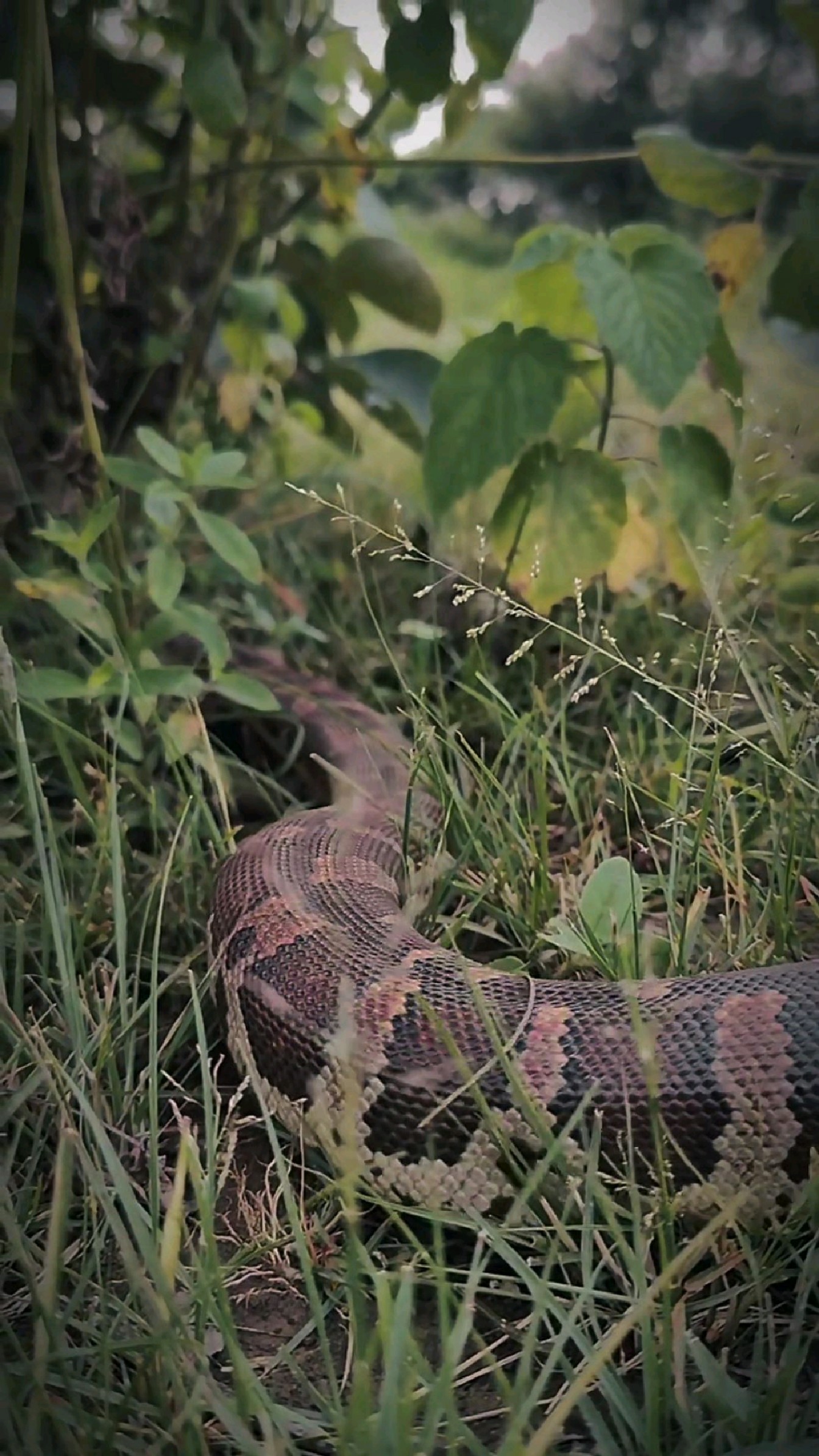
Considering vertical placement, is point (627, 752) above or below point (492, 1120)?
above

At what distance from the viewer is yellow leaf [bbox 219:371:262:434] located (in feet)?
9.59

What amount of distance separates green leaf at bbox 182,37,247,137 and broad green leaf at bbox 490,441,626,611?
855mm

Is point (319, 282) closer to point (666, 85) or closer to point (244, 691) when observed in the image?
point (666, 85)

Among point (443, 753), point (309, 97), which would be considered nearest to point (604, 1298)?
point (443, 753)

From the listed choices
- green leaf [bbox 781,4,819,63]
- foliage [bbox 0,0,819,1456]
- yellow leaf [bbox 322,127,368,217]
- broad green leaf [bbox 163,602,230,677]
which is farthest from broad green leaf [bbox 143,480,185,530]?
green leaf [bbox 781,4,819,63]

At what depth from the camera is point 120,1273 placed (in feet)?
4.98

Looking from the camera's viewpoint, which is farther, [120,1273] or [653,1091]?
[120,1273]

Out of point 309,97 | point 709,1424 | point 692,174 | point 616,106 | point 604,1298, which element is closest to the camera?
point 709,1424

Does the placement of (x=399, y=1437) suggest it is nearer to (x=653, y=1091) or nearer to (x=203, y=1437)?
(x=203, y=1437)

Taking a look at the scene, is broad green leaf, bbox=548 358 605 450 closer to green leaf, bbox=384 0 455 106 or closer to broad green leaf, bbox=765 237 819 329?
broad green leaf, bbox=765 237 819 329

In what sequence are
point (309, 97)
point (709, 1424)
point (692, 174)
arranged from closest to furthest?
1. point (709, 1424)
2. point (692, 174)
3. point (309, 97)

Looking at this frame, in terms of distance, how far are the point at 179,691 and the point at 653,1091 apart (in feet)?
3.97

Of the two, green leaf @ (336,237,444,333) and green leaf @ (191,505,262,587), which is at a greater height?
green leaf @ (336,237,444,333)

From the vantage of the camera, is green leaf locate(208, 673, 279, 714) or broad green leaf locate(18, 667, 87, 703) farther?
green leaf locate(208, 673, 279, 714)
